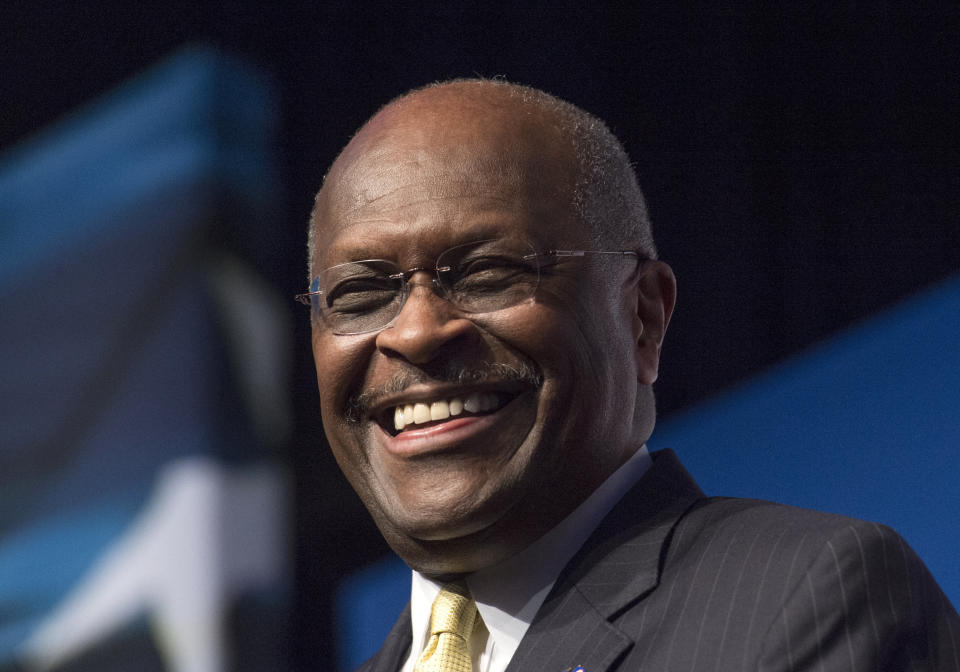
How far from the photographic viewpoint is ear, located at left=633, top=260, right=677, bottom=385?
169 cm

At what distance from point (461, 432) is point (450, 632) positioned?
28cm

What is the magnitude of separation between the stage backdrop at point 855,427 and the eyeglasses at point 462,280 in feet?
3.78

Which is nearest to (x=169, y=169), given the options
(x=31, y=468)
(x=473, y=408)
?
(x=31, y=468)

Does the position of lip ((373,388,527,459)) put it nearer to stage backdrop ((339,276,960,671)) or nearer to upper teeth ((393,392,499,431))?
upper teeth ((393,392,499,431))

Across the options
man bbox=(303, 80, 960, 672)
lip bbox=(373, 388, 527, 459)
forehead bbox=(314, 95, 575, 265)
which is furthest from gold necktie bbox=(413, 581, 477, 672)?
forehead bbox=(314, 95, 575, 265)

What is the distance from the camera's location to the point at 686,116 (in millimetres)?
2791

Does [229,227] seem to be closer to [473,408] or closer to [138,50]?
[138,50]

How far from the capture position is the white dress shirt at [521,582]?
1.50 m

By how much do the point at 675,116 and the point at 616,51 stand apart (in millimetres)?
250

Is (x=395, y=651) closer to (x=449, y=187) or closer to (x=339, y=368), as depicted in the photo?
(x=339, y=368)

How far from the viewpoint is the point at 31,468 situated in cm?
291

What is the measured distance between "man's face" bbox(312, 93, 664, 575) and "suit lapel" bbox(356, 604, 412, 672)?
31 cm

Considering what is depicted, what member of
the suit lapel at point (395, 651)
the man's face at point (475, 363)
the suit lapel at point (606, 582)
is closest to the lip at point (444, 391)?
the man's face at point (475, 363)

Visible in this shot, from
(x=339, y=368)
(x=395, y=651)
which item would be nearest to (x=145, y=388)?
(x=395, y=651)
